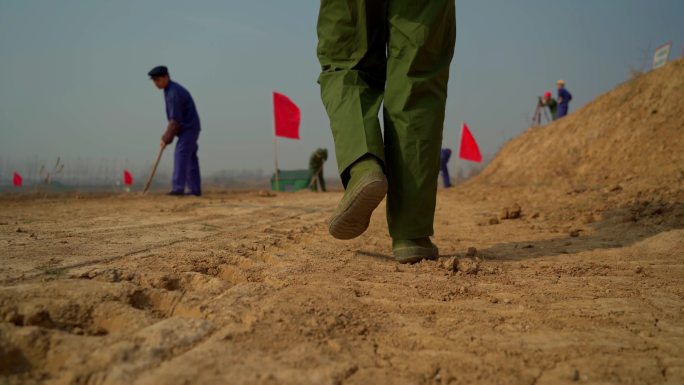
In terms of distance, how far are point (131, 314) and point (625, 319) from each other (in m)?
1.11

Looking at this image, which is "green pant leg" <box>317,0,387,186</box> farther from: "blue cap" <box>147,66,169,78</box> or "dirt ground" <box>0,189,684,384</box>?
"blue cap" <box>147,66,169,78</box>

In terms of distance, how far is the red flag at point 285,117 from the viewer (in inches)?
419

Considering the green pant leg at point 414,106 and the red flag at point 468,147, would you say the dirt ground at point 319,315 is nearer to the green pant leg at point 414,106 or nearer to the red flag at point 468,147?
the green pant leg at point 414,106

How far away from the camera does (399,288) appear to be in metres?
1.30

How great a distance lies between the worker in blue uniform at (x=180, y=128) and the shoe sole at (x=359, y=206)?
5341 mm

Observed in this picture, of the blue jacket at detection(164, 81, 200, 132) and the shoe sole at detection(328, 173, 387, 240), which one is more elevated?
the blue jacket at detection(164, 81, 200, 132)

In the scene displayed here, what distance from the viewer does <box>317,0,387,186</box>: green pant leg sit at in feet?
5.30

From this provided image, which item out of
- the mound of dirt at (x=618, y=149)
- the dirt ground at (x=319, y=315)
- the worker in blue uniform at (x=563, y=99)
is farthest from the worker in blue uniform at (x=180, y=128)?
the worker in blue uniform at (x=563, y=99)

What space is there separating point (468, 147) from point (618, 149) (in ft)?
21.5

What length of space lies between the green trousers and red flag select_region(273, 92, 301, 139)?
29.5 feet

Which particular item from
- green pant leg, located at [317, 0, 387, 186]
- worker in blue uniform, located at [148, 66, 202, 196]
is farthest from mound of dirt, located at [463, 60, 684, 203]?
worker in blue uniform, located at [148, 66, 202, 196]

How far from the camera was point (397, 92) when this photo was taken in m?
1.68

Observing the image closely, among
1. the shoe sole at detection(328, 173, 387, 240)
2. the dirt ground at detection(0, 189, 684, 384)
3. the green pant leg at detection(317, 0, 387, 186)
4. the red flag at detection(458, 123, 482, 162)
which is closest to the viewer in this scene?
the dirt ground at detection(0, 189, 684, 384)

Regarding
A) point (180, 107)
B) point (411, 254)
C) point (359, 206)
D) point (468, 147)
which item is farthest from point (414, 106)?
point (468, 147)
